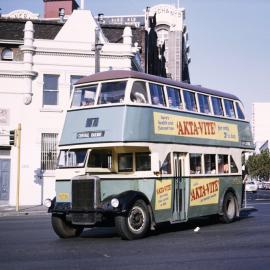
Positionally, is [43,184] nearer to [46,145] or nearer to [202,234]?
[46,145]

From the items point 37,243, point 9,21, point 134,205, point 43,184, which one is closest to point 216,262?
point 134,205

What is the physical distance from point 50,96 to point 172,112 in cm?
1615

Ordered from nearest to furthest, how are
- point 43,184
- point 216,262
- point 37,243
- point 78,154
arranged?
point 216,262 < point 37,243 < point 78,154 < point 43,184

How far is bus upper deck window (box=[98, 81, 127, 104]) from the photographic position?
45.5 feet

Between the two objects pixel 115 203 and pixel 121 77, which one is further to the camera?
pixel 121 77

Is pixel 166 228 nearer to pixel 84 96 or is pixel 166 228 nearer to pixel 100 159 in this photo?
pixel 100 159

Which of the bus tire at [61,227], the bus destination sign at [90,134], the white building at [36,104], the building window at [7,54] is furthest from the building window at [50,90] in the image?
the bus tire at [61,227]

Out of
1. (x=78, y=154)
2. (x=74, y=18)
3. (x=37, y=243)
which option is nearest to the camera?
(x=37, y=243)

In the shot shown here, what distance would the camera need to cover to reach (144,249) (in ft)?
37.2

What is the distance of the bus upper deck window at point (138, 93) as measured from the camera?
13.9 metres

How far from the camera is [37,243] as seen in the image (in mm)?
12492

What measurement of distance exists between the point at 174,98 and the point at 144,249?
5.32m

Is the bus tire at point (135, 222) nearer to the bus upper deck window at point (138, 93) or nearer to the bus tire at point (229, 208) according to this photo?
the bus upper deck window at point (138, 93)

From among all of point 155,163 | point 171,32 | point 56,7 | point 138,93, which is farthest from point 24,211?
point 171,32
